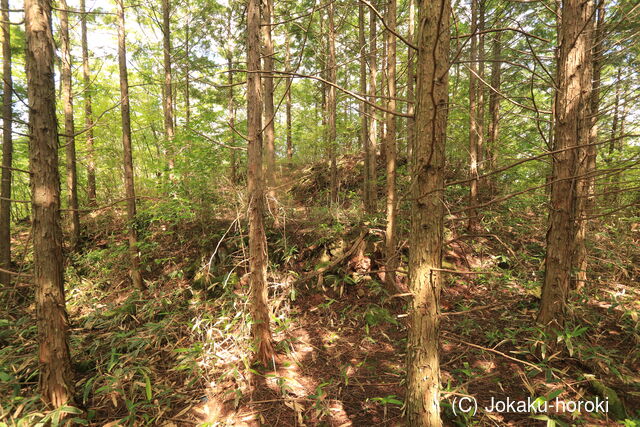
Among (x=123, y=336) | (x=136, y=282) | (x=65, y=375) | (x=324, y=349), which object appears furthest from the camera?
(x=136, y=282)

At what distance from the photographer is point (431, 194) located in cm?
196

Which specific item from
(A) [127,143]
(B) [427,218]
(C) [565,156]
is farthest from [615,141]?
(A) [127,143]

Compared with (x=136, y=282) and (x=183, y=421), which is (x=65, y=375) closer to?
(x=183, y=421)

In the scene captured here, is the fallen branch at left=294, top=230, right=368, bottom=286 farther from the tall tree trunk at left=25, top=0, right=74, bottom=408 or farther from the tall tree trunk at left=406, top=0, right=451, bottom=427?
the tall tree trunk at left=406, top=0, right=451, bottom=427

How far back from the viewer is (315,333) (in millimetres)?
5141

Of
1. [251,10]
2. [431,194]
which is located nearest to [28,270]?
[251,10]

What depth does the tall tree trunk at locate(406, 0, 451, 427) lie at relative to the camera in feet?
6.39

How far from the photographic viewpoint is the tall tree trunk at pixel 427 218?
195 centimetres

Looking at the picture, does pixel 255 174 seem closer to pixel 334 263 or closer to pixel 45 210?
pixel 45 210

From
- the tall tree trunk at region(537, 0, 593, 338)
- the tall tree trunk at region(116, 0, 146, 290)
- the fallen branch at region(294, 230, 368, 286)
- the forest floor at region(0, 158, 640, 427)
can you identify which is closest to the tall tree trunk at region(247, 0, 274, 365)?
the forest floor at region(0, 158, 640, 427)

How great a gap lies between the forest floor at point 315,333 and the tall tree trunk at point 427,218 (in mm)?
155

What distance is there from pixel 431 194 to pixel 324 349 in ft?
12.5

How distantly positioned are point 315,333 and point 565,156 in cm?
473

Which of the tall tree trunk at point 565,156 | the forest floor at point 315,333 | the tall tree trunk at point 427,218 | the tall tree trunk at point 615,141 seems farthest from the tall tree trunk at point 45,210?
the tall tree trunk at point 565,156
